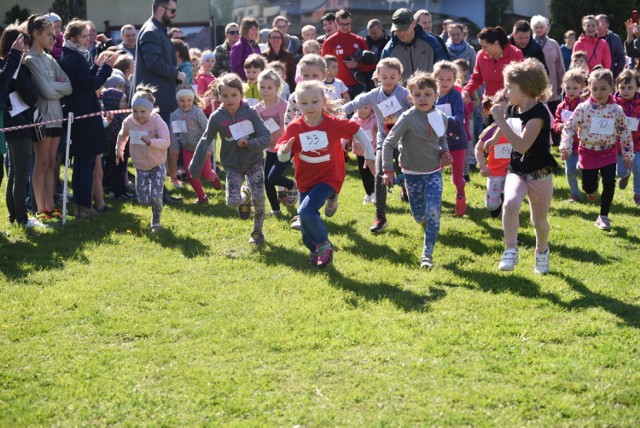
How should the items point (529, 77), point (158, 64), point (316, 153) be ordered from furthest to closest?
point (158, 64), point (316, 153), point (529, 77)

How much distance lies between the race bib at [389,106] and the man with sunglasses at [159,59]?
307 cm

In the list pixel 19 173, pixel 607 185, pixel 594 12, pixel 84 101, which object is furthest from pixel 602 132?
pixel 594 12

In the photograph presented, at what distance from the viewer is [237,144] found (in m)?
8.27

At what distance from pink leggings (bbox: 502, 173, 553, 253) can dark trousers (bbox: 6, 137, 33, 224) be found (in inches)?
214

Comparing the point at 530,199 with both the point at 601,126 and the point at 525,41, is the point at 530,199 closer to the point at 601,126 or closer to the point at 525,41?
the point at 601,126

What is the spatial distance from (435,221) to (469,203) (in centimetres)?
303

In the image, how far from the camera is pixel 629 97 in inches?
378

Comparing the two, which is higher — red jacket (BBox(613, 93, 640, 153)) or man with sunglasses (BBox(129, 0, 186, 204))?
man with sunglasses (BBox(129, 0, 186, 204))

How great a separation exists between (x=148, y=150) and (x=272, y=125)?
1.45 meters

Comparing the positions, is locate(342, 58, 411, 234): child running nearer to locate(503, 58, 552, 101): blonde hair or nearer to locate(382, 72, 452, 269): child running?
locate(382, 72, 452, 269): child running

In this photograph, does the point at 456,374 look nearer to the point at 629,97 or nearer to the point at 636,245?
the point at 636,245

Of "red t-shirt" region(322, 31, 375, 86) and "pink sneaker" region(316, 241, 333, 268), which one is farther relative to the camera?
"red t-shirt" region(322, 31, 375, 86)

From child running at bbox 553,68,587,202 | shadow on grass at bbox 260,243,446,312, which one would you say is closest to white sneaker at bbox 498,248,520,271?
shadow on grass at bbox 260,243,446,312

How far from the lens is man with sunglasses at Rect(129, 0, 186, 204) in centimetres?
1019
